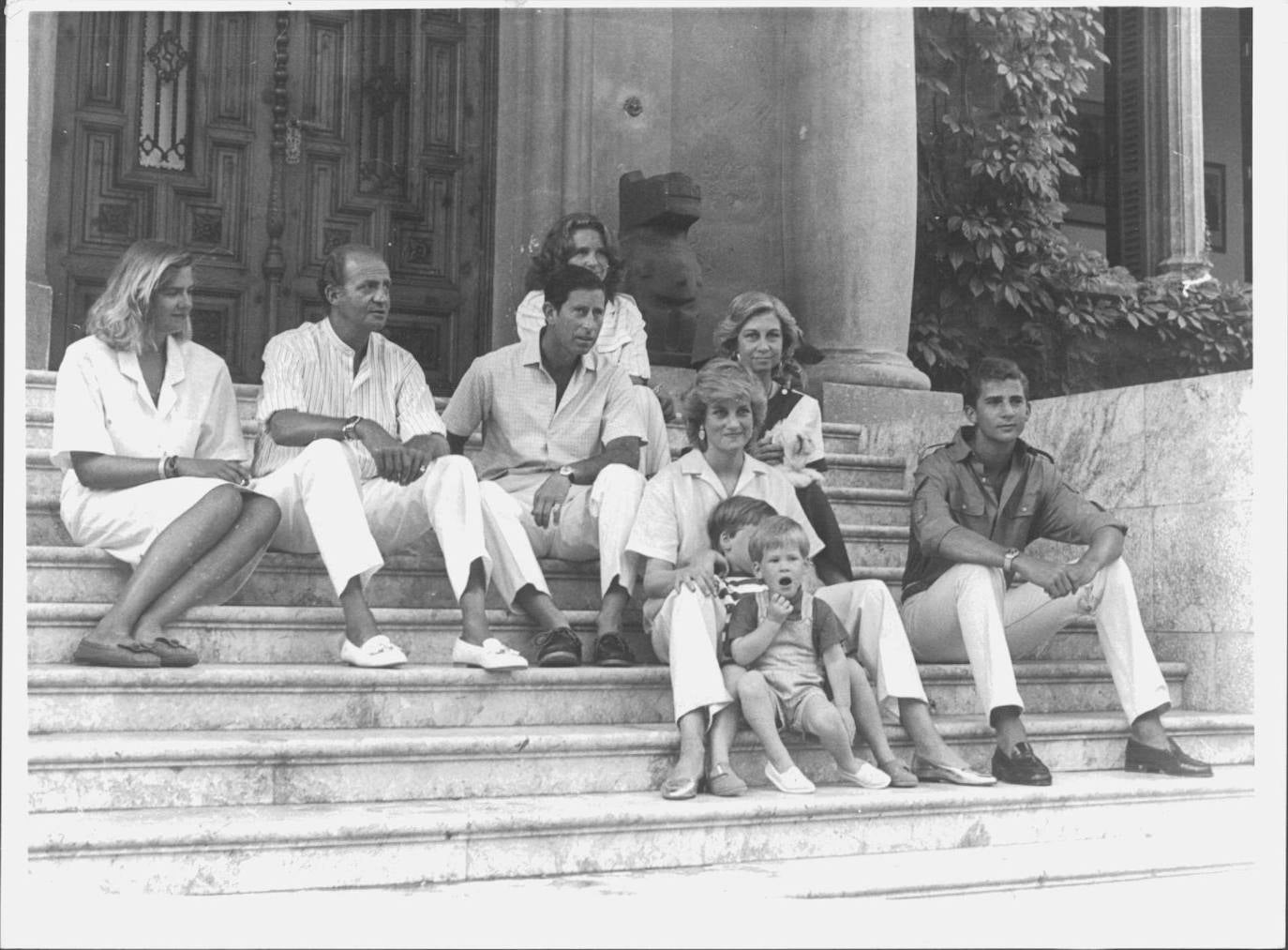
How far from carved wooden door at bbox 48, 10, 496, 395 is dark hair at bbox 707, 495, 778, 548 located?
3.15 metres

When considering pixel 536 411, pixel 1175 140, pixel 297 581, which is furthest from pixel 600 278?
pixel 1175 140

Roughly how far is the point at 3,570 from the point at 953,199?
765 centimetres

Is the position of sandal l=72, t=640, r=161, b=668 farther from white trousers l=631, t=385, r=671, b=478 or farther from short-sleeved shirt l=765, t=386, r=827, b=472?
short-sleeved shirt l=765, t=386, r=827, b=472

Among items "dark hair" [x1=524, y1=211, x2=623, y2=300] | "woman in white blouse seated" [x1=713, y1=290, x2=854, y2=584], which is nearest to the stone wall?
"woman in white blouse seated" [x1=713, y1=290, x2=854, y2=584]

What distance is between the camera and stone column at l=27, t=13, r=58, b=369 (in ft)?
22.3

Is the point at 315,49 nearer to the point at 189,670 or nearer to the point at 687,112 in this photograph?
the point at 687,112

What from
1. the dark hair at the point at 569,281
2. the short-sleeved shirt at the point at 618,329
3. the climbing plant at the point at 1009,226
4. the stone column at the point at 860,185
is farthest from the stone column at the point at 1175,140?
A: the dark hair at the point at 569,281

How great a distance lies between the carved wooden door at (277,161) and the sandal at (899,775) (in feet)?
12.7

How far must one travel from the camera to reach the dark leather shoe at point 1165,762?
5.23m

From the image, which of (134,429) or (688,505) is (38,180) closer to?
(134,429)

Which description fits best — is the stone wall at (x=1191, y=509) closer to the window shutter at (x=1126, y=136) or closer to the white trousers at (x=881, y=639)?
the white trousers at (x=881, y=639)

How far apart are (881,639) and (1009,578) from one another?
0.88 meters

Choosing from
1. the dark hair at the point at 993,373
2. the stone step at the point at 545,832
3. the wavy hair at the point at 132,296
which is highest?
the wavy hair at the point at 132,296

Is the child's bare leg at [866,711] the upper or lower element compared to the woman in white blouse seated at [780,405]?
lower
